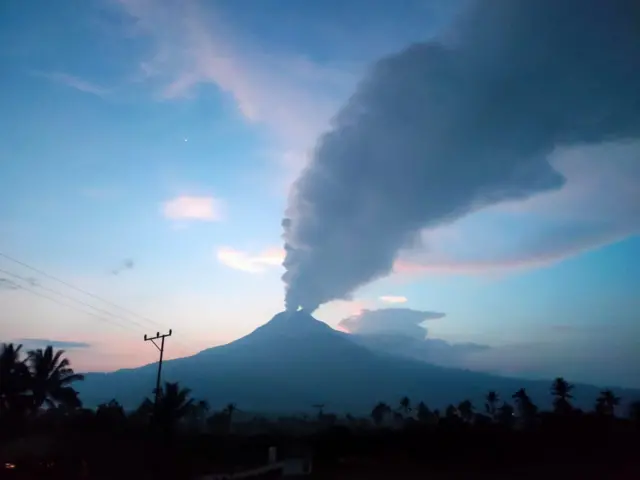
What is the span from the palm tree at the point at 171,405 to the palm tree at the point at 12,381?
27.8ft

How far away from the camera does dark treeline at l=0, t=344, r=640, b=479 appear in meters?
30.0

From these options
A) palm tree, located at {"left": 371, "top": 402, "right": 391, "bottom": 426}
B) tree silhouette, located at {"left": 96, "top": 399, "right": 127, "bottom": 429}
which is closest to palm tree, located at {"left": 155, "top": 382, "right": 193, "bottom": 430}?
tree silhouette, located at {"left": 96, "top": 399, "right": 127, "bottom": 429}

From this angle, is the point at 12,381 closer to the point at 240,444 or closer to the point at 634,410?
the point at 240,444

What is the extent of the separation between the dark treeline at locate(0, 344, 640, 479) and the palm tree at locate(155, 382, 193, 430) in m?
0.07

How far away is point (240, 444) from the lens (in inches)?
1620

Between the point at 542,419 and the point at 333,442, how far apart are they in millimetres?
13253

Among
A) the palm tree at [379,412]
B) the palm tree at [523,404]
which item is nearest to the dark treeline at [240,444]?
the palm tree at [523,404]

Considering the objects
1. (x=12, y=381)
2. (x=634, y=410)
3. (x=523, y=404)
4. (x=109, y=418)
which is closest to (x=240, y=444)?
(x=109, y=418)

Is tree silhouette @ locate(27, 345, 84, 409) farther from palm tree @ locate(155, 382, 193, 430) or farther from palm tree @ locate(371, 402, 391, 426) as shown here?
palm tree @ locate(371, 402, 391, 426)

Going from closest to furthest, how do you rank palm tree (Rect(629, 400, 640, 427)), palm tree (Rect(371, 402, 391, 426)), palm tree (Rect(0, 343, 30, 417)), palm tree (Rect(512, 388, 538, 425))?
1. palm tree (Rect(0, 343, 30, 417))
2. palm tree (Rect(629, 400, 640, 427))
3. palm tree (Rect(512, 388, 538, 425))
4. palm tree (Rect(371, 402, 391, 426))

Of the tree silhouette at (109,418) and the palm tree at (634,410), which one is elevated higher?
the palm tree at (634,410)

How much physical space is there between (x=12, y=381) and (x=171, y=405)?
10.2 m

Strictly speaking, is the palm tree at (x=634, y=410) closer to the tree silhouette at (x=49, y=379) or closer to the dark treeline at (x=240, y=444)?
the dark treeline at (x=240, y=444)

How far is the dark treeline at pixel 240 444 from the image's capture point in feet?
98.4
